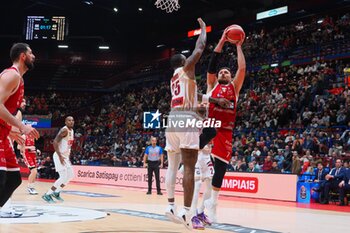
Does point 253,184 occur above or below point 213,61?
below

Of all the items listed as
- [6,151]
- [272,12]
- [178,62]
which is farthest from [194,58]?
[272,12]

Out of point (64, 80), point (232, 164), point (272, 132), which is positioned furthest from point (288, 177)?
point (64, 80)

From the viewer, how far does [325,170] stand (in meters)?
13.5

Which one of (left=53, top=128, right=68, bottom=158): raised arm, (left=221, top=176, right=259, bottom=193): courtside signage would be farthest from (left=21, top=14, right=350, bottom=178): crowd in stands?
(left=53, top=128, right=68, bottom=158): raised arm

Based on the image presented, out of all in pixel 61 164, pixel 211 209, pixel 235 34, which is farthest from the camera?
pixel 61 164

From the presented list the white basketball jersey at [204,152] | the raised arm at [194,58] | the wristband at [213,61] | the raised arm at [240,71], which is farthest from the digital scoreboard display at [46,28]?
the raised arm at [194,58]

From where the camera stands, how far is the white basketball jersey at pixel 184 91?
5953mm

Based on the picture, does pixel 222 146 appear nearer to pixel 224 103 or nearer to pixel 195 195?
pixel 224 103

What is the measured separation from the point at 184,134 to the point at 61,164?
5.71m

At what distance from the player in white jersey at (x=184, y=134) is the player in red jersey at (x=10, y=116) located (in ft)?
6.40

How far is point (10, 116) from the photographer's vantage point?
4473mm

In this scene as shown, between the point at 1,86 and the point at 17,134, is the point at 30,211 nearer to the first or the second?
the point at 17,134

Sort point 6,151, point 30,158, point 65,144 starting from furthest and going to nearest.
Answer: point 30,158, point 65,144, point 6,151

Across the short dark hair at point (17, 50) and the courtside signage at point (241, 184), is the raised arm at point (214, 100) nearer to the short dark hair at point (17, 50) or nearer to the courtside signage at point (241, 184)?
the short dark hair at point (17, 50)
